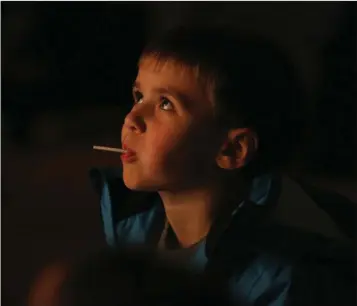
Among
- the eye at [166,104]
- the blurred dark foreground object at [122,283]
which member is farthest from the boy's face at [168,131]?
the blurred dark foreground object at [122,283]

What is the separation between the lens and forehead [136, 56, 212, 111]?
0.87m

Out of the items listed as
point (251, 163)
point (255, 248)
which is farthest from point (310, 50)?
point (255, 248)

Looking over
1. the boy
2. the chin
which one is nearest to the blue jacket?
the boy

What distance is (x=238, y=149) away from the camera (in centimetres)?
88

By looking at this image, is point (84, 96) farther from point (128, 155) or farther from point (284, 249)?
point (284, 249)

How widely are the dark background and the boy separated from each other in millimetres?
30

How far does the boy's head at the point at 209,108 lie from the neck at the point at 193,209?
0.05 ft

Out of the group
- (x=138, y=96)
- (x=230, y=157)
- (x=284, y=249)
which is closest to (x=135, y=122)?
(x=138, y=96)

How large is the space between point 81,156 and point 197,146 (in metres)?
0.19

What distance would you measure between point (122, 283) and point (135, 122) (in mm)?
251

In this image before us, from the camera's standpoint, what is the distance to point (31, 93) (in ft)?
3.04

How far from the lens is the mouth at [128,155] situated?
906mm

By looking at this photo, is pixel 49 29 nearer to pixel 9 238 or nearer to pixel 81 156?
pixel 81 156

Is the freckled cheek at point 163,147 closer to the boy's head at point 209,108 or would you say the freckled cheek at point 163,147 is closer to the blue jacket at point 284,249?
the boy's head at point 209,108
